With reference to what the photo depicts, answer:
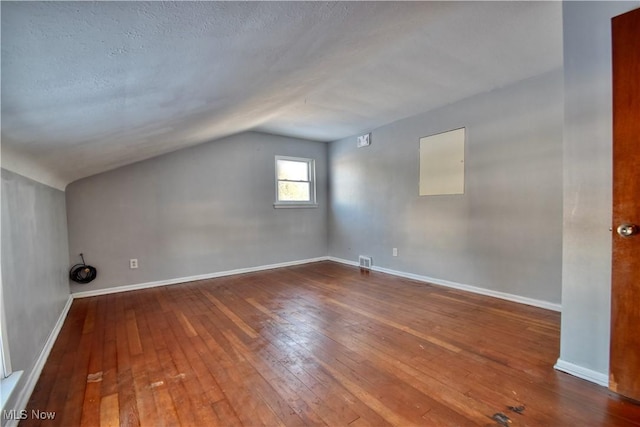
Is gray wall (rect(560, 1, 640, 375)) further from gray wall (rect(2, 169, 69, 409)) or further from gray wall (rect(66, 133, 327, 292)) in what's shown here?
gray wall (rect(66, 133, 327, 292))

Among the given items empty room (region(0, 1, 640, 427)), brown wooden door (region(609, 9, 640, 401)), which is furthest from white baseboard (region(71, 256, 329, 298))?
brown wooden door (region(609, 9, 640, 401))

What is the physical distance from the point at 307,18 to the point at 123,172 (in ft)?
11.4

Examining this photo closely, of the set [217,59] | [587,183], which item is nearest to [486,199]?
[587,183]

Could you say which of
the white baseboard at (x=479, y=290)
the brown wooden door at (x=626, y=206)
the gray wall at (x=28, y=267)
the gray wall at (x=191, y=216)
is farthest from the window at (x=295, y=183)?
the brown wooden door at (x=626, y=206)

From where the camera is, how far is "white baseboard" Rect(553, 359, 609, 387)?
1612 mm

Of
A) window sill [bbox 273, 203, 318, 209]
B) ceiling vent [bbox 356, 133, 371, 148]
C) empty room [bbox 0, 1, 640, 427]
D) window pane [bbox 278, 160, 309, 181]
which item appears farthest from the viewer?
window pane [bbox 278, 160, 309, 181]

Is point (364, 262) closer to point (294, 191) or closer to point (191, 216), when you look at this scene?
point (294, 191)

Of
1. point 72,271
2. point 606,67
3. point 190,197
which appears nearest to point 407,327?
point 606,67

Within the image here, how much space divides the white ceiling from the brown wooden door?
50 centimetres

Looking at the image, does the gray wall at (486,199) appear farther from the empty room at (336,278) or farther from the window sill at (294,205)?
the window sill at (294,205)

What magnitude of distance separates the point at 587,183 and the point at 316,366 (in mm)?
1979

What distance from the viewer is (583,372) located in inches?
66.1

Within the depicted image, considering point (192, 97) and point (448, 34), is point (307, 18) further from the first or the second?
point (448, 34)

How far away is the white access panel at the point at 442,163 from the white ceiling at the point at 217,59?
0.59 metres
